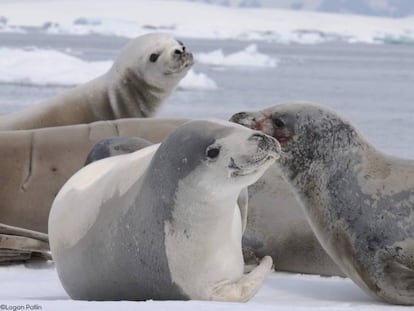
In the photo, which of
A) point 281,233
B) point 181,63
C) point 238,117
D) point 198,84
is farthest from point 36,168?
point 198,84

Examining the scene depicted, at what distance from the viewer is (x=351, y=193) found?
3.69 meters

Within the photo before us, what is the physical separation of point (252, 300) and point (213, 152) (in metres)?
0.59

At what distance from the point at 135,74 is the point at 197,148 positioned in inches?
170

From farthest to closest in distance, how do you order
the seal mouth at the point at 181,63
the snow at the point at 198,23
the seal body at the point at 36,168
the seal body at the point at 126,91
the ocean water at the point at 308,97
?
the snow at the point at 198,23, the ocean water at the point at 308,97, the seal mouth at the point at 181,63, the seal body at the point at 126,91, the seal body at the point at 36,168

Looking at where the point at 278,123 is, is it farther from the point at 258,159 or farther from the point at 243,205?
the point at 258,159

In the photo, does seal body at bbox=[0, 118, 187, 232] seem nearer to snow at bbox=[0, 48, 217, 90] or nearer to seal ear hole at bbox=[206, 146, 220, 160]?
seal ear hole at bbox=[206, 146, 220, 160]

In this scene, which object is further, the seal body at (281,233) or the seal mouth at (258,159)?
the seal body at (281,233)

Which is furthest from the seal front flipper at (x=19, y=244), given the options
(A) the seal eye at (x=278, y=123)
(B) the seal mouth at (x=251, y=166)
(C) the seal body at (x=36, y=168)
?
(B) the seal mouth at (x=251, y=166)

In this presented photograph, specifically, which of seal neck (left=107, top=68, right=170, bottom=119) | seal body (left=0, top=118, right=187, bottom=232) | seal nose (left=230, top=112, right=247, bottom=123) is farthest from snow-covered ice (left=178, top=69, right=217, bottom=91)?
seal nose (left=230, top=112, right=247, bottom=123)

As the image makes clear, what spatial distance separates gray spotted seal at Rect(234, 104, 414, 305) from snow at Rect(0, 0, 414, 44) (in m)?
41.4

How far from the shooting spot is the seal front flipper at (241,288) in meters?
3.21

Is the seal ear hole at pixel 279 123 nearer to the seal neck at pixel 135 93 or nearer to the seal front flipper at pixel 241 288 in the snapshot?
the seal front flipper at pixel 241 288

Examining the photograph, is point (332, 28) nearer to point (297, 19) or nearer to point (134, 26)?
point (297, 19)

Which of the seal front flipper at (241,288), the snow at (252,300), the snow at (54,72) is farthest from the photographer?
the snow at (54,72)
